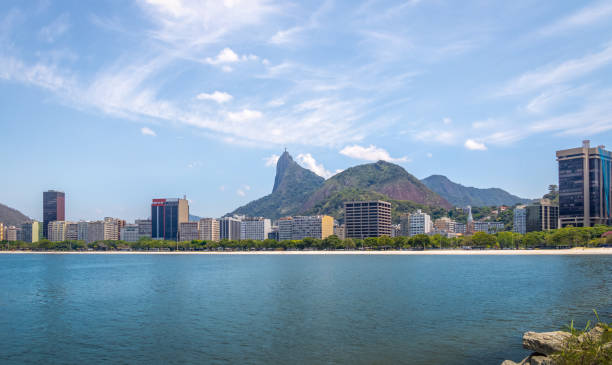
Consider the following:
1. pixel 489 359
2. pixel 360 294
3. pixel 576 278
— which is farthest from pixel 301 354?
pixel 576 278

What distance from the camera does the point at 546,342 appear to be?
66.4ft

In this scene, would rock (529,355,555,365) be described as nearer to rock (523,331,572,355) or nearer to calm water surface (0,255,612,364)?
rock (523,331,572,355)

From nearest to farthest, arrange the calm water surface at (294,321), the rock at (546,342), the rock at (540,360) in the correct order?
the rock at (540,360), the rock at (546,342), the calm water surface at (294,321)

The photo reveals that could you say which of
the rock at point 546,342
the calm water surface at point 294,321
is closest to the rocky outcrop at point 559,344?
the rock at point 546,342

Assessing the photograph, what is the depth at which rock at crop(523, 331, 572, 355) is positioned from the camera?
64.5ft

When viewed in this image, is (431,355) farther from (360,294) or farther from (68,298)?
(68,298)

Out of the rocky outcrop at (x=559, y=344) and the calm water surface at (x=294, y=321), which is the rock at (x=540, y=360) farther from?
the calm water surface at (x=294, y=321)

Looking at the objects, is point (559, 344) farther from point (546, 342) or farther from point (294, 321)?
point (294, 321)

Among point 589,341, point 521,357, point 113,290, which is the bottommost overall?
point 113,290

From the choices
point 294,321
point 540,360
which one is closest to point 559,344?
point 540,360

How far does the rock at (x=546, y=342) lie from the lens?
1967 centimetres

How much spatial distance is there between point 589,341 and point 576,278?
2199 inches

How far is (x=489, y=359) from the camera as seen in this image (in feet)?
82.3

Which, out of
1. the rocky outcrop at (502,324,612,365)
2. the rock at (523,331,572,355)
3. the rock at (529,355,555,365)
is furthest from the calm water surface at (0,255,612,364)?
the rock at (529,355,555,365)
